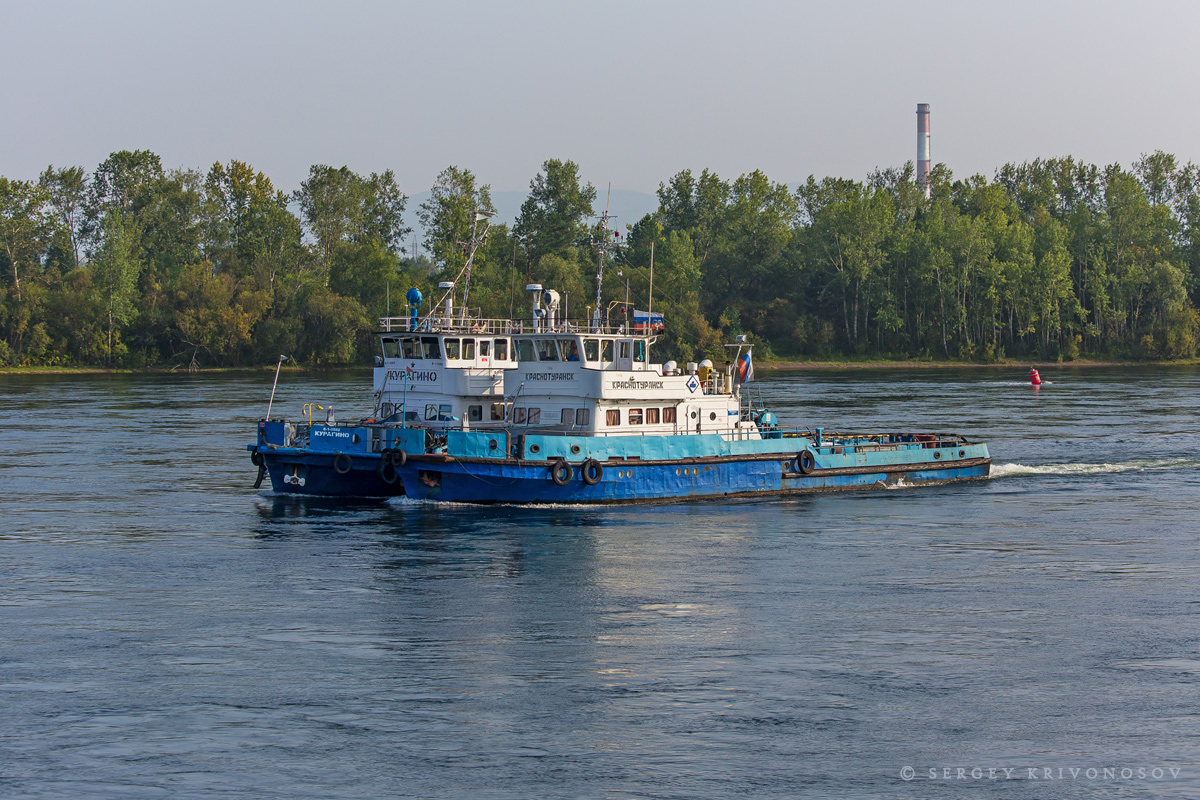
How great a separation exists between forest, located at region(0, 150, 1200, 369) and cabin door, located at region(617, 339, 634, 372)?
68366 mm

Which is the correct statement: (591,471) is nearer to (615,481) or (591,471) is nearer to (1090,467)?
(615,481)

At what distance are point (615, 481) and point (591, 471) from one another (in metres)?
0.97

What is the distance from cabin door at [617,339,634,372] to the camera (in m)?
35.5

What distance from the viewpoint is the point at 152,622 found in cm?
2136

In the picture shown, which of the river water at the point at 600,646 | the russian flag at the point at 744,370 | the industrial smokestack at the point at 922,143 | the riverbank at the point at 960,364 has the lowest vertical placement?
the river water at the point at 600,646

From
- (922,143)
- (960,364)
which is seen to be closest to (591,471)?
(960,364)

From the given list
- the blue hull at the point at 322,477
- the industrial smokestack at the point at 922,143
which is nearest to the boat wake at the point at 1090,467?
the blue hull at the point at 322,477

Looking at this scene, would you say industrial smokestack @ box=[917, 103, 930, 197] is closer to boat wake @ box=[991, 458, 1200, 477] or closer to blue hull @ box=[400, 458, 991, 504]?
boat wake @ box=[991, 458, 1200, 477]

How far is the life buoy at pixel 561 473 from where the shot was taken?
33.0 metres

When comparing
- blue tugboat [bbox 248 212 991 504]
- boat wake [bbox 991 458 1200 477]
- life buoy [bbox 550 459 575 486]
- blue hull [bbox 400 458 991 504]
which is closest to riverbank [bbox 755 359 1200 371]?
boat wake [bbox 991 458 1200 477]

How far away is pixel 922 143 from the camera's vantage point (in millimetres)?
156500

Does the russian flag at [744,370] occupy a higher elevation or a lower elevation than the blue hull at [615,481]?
higher

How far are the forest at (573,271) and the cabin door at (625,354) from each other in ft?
224

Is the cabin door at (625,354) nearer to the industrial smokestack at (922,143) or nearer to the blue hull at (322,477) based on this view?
the blue hull at (322,477)
